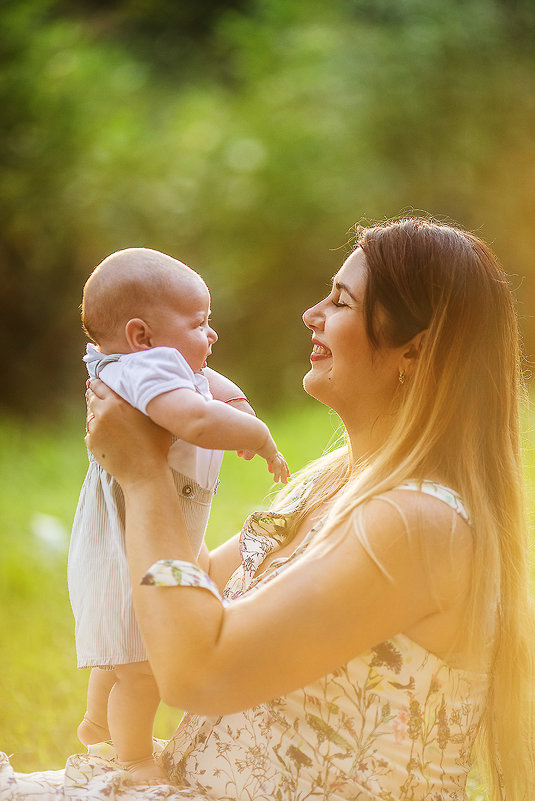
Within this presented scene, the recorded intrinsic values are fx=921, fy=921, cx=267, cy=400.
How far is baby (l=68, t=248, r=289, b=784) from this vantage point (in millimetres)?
1596

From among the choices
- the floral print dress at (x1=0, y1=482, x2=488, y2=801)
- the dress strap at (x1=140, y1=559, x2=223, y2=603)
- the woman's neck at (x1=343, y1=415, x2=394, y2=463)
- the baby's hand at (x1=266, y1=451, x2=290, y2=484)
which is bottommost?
the floral print dress at (x1=0, y1=482, x2=488, y2=801)

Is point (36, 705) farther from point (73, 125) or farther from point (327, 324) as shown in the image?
point (73, 125)

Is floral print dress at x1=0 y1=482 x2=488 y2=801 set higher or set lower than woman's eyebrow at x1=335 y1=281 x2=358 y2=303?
lower

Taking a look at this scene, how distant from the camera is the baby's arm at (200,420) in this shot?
4.80 ft

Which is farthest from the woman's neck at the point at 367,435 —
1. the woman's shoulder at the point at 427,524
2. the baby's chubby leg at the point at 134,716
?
the baby's chubby leg at the point at 134,716

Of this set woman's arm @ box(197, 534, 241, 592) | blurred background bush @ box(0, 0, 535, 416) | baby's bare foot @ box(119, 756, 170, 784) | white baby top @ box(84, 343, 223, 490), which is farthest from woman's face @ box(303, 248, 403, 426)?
blurred background bush @ box(0, 0, 535, 416)

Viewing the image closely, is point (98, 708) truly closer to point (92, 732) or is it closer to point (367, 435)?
point (92, 732)

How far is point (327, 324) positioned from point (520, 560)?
54 cm

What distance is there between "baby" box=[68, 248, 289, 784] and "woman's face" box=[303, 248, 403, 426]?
191 millimetres

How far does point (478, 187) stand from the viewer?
8461 millimetres

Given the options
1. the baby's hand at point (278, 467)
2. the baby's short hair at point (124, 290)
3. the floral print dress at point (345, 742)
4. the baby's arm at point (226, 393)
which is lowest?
the floral print dress at point (345, 742)

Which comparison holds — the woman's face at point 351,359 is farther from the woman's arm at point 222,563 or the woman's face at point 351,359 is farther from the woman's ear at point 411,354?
the woman's arm at point 222,563

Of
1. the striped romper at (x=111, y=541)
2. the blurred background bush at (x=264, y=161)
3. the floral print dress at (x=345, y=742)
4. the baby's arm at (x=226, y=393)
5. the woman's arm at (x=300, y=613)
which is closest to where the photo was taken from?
the woman's arm at (x=300, y=613)

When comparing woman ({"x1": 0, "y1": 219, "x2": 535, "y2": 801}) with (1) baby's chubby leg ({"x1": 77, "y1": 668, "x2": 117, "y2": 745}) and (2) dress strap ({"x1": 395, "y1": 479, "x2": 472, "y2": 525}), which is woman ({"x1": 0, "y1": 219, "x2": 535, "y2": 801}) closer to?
(2) dress strap ({"x1": 395, "y1": 479, "x2": 472, "y2": 525})
